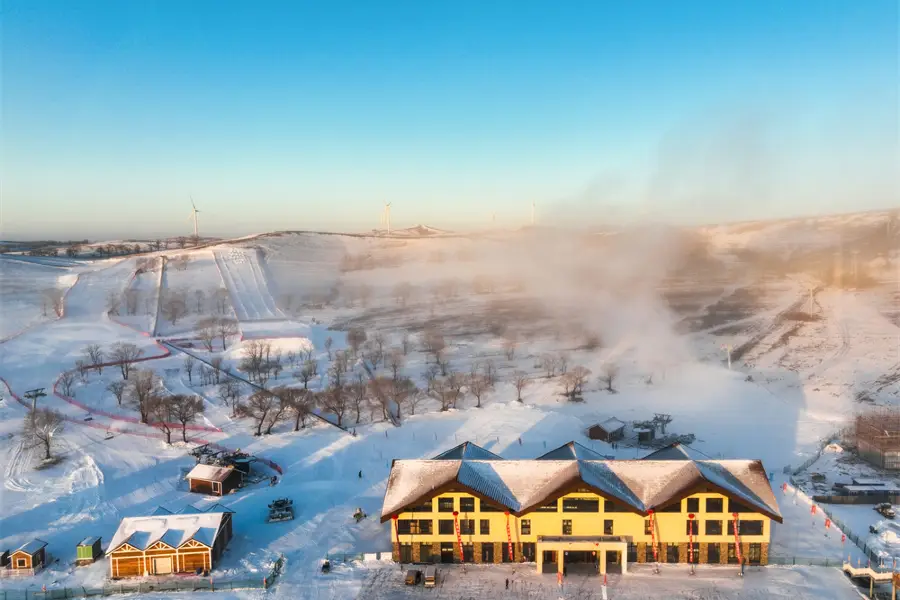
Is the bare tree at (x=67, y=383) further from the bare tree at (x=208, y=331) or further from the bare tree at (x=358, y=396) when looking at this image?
the bare tree at (x=358, y=396)

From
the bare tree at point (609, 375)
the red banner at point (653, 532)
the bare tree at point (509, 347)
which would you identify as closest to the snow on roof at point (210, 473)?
the red banner at point (653, 532)

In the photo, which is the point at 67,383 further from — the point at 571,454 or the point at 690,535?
the point at 690,535

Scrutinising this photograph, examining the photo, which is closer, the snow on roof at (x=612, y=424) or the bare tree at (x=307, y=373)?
the snow on roof at (x=612, y=424)

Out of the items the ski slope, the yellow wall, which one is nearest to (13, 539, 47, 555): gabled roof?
the yellow wall

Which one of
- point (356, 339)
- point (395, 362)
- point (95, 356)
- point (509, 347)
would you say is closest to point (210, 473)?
point (395, 362)

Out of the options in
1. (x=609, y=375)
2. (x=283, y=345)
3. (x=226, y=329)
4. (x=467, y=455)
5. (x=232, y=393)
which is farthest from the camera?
(x=226, y=329)

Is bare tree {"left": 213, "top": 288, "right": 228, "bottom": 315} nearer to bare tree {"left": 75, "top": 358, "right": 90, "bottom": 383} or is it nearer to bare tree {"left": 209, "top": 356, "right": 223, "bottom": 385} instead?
bare tree {"left": 209, "top": 356, "right": 223, "bottom": 385}

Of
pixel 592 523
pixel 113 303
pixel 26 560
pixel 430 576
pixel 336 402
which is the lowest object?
pixel 430 576
